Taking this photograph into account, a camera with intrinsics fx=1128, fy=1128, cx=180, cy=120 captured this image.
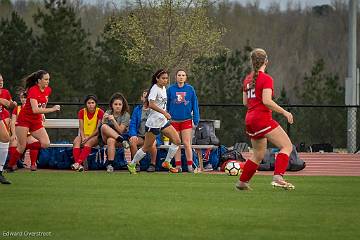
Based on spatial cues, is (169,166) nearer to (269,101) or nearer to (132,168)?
(132,168)

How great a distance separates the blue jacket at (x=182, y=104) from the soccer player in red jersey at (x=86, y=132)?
1699mm

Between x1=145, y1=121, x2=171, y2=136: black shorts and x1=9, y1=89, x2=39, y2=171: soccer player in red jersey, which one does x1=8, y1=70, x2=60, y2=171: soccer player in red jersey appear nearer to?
x1=9, y1=89, x2=39, y2=171: soccer player in red jersey

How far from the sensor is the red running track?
23.6 metres

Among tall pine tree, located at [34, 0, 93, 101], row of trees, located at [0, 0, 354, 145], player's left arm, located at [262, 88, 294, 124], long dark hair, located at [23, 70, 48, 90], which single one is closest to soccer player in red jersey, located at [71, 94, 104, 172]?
long dark hair, located at [23, 70, 48, 90]

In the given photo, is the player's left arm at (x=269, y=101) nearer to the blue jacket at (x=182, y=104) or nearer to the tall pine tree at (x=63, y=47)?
the blue jacket at (x=182, y=104)

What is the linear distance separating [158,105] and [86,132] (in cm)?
255

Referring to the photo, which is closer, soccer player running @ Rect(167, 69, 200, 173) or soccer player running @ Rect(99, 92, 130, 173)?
soccer player running @ Rect(167, 69, 200, 173)

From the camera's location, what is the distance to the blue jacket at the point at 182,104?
70.1 feet

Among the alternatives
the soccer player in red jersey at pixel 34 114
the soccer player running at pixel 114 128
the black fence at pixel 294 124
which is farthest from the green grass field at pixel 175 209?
the black fence at pixel 294 124

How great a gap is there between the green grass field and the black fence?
17670 mm

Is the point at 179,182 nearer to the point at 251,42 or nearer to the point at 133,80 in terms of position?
the point at 133,80

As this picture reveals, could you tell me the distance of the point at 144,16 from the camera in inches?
1623

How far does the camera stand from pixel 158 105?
20531 mm

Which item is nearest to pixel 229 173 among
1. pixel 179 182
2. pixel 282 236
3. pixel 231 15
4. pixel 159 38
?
pixel 179 182
